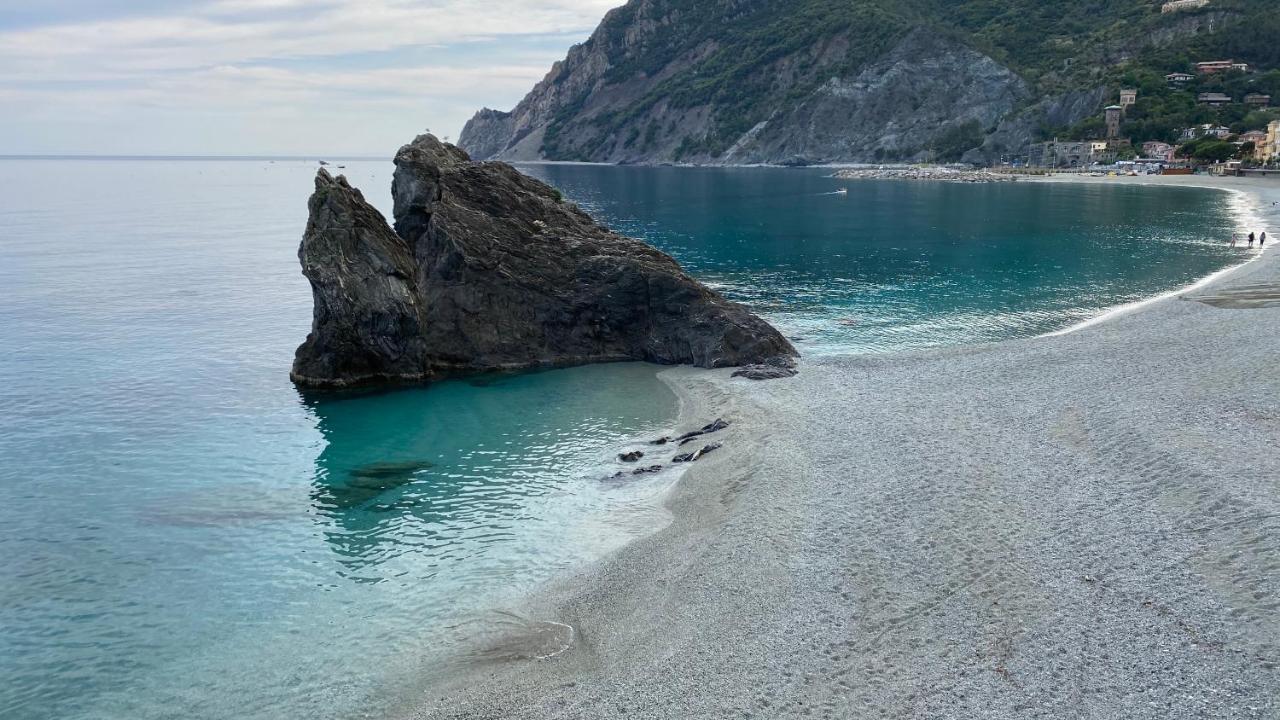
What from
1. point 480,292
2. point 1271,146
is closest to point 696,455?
point 480,292

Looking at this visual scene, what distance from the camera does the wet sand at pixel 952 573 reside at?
1733 cm

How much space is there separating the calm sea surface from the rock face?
2465mm

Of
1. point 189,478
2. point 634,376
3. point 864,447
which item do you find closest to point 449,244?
point 634,376

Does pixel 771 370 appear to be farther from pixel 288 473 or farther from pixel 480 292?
pixel 288 473

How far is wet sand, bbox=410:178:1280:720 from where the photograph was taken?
1733 centimetres

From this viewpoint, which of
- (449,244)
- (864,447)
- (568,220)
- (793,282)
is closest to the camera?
(864,447)

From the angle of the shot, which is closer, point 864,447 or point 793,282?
point 864,447

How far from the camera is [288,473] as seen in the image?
3166 centimetres

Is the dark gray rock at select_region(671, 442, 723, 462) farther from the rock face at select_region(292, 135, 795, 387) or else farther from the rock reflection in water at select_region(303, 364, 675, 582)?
the rock face at select_region(292, 135, 795, 387)

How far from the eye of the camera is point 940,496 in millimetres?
25766

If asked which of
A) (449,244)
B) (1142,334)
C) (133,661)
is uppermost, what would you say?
(449,244)

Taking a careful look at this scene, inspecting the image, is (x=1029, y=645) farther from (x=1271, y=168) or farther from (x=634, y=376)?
(x=1271, y=168)

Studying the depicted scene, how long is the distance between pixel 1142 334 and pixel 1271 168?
522 ft

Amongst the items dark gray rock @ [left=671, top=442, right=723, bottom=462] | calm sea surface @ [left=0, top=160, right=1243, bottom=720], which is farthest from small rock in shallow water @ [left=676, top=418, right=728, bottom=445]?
calm sea surface @ [left=0, top=160, right=1243, bottom=720]
